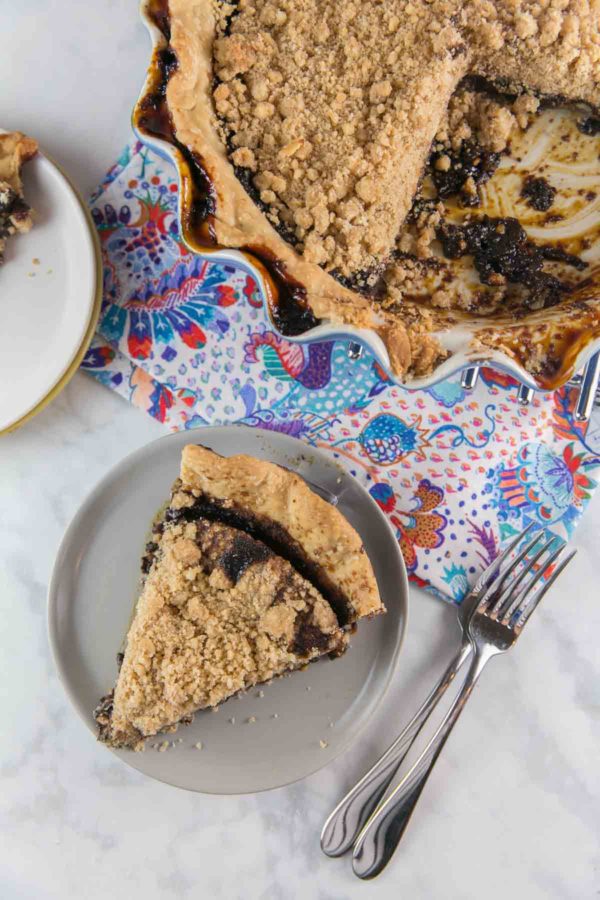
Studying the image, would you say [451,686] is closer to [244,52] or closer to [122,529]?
[122,529]

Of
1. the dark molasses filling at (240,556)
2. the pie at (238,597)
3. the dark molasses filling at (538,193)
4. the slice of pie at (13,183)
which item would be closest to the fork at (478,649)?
the pie at (238,597)

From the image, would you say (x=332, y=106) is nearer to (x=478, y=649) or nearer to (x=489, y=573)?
(x=489, y=573)

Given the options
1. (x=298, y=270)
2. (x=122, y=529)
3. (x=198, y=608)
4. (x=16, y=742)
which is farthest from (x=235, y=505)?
(x=16, y=742)

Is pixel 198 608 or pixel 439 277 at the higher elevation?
pixel 439 277

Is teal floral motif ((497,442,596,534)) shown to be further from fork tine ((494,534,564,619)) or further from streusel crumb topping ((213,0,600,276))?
streusel crumb topping ((213,0,600,276))

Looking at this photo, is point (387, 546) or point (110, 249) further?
point (110, 249)

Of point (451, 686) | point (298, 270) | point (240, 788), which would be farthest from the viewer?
point (451, 686)
